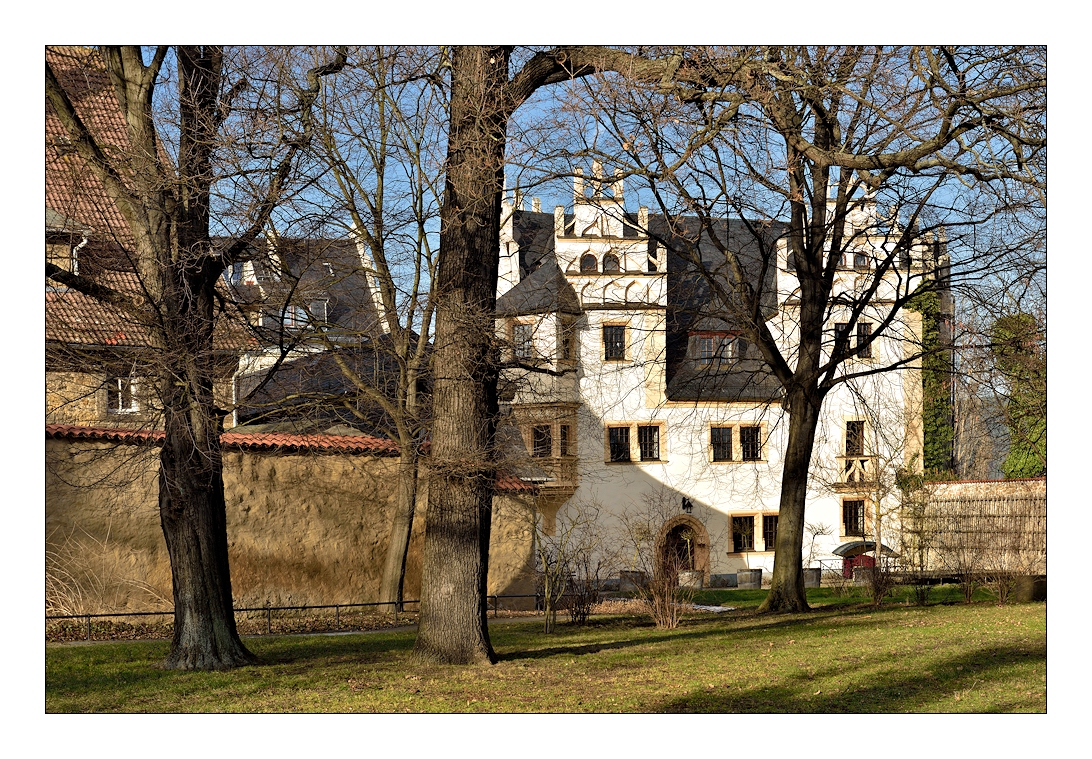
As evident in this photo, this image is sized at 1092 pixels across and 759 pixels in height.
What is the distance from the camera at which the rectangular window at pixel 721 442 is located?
3309 centimetres

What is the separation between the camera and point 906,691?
770cm

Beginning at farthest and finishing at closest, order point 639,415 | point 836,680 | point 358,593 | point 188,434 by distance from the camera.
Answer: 1. point 639,415
2. point 358,593
3. point 188,434
4. point 836,680

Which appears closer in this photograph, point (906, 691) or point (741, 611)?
point (906, 691)

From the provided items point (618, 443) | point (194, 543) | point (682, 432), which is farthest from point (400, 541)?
point (682, 432)

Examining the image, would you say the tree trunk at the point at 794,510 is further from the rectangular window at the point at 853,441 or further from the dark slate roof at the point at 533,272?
the rectangular window at the point at 853,441

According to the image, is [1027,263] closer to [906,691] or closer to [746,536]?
[906,691]

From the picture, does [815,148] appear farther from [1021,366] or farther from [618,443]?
[618,443]

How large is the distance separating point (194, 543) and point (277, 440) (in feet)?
18.7

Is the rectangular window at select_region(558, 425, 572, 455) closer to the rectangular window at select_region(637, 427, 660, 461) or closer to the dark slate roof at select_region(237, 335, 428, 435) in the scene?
the rectangular window at select_region(637, 427, 660, 461)

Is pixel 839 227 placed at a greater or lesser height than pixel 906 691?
greater

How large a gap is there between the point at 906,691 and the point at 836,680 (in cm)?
65

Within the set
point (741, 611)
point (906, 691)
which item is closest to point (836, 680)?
point (906, 691)

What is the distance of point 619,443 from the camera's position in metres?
32.2

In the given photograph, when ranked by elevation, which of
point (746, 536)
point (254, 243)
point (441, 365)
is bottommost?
point (746, 536)
